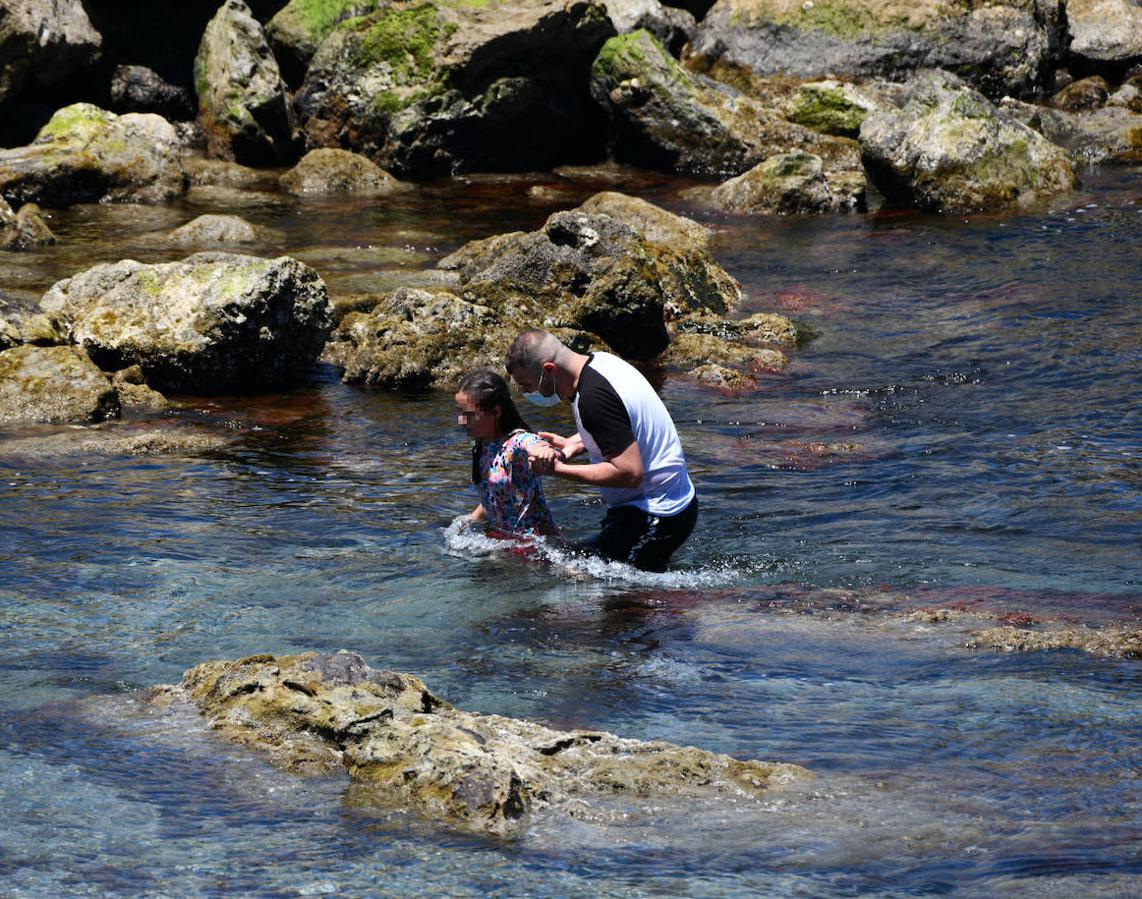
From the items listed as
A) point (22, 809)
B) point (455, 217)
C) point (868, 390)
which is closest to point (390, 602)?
point (22, 809)

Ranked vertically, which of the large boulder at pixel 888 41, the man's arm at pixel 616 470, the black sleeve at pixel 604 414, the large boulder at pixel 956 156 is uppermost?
the large boulder at pixel 888 41

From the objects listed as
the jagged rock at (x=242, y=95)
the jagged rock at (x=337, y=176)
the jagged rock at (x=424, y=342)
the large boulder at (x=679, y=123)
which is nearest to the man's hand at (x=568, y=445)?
the jagged rock at (x=424, y=342)

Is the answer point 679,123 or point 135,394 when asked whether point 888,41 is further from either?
point 135,394

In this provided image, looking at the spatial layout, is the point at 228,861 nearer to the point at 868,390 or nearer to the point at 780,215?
the point at 868,390

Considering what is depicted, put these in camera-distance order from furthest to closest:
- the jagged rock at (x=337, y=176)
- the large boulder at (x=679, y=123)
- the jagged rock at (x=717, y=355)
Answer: the large boulder at (x=679, y=123), the jagged rock at (x=337, y=176), the jagged rock at (x=717, y=355)

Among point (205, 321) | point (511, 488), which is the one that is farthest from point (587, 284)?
point (511, 488)

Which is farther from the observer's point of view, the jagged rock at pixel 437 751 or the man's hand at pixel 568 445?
the man's hand at pixel 568 445

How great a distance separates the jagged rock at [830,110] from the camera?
2984cm

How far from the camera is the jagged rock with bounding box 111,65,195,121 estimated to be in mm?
30094

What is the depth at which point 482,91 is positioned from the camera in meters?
28.1

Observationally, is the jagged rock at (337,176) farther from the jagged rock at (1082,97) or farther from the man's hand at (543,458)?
the man's hand at (543,458)

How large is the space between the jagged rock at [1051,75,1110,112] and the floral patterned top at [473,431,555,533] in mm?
27269

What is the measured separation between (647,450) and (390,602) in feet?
5.98

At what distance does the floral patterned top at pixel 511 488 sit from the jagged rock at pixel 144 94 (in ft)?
76.1
